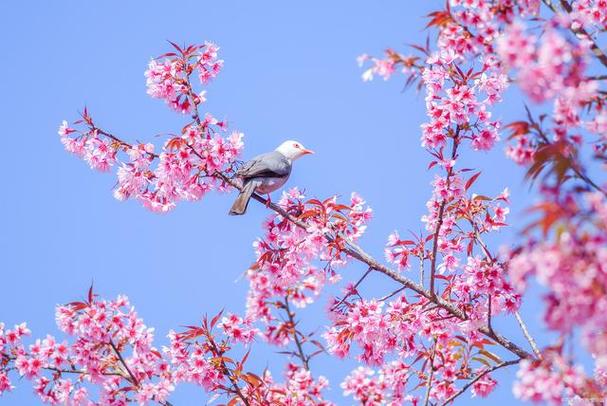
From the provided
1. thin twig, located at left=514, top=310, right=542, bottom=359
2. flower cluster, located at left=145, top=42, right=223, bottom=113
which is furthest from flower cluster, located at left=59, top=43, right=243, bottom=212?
thin twig, located at left=514, top=310, right=542, bottom=359

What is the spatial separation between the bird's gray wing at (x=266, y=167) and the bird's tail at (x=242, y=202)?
6.2 inches

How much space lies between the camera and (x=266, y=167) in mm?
7414

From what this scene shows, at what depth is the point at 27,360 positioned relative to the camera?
21.4 ft

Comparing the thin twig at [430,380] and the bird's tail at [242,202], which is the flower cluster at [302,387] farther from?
the bird's tail at [242,202]

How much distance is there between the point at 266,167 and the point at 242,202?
0.59m

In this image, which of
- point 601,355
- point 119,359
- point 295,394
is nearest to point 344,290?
point 295,394

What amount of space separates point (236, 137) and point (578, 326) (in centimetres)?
381

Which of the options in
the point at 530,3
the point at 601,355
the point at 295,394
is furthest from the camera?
the point at 295,394

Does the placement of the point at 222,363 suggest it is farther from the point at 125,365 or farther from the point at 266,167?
the point at 266,167

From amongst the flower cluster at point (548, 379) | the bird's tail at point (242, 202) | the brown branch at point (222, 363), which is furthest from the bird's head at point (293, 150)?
the flower cluster at point (548, 379)

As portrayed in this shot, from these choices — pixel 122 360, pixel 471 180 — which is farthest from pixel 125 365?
pixel 471 180

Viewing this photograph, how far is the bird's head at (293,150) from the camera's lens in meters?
9.41

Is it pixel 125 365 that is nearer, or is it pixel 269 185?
pixel 125 365

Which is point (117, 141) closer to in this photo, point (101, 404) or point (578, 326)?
point (101, 404)
